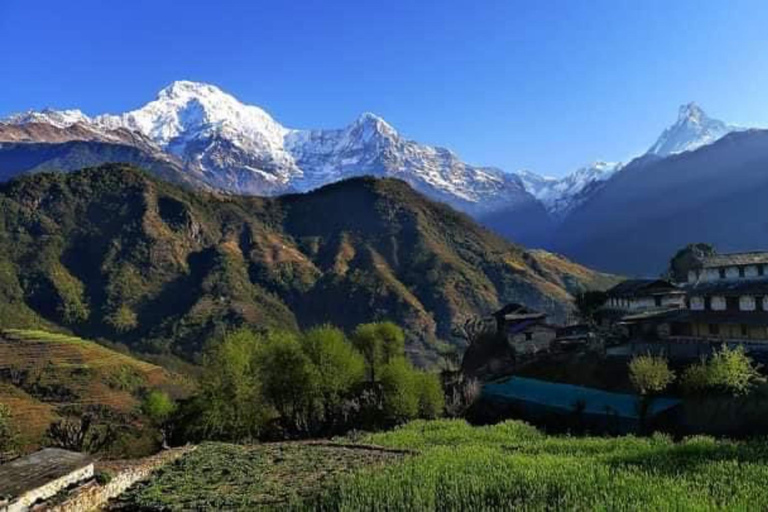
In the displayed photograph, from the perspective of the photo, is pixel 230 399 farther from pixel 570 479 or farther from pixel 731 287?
pixel 731 287

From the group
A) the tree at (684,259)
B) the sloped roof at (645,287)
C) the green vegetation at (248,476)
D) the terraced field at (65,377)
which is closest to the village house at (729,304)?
the sloped roof at (645,287)

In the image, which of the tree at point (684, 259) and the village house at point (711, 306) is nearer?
the village house at point (711, 306)

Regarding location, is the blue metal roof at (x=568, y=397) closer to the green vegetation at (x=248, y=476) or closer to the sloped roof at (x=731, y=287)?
the sloped roof at (x=731, y=287)

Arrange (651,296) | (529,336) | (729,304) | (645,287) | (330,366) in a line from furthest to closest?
1. (529,336)
2. (645,287)
3. (651,296)
4. (729,304)
5. (330,366)

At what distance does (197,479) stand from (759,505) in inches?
871

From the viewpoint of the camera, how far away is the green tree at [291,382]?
50.1 m

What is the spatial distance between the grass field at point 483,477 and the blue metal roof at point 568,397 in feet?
29.7

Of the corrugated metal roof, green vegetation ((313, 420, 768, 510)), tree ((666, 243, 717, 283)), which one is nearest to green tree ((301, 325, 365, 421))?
green vegetation ((313, 420, 768, 510))

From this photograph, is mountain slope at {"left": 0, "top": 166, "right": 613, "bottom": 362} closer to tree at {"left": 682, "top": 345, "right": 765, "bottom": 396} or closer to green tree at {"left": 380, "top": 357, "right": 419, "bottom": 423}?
green tree at {"left": 380, "top": 357, "right": 419, "bottom": 423}

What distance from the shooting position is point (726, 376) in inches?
1524

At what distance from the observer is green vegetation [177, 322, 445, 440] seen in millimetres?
46812

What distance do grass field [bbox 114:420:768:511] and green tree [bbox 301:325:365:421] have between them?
45.7 feet

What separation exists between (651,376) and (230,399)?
28620 millimetres

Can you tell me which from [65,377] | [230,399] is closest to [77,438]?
[230,399]
